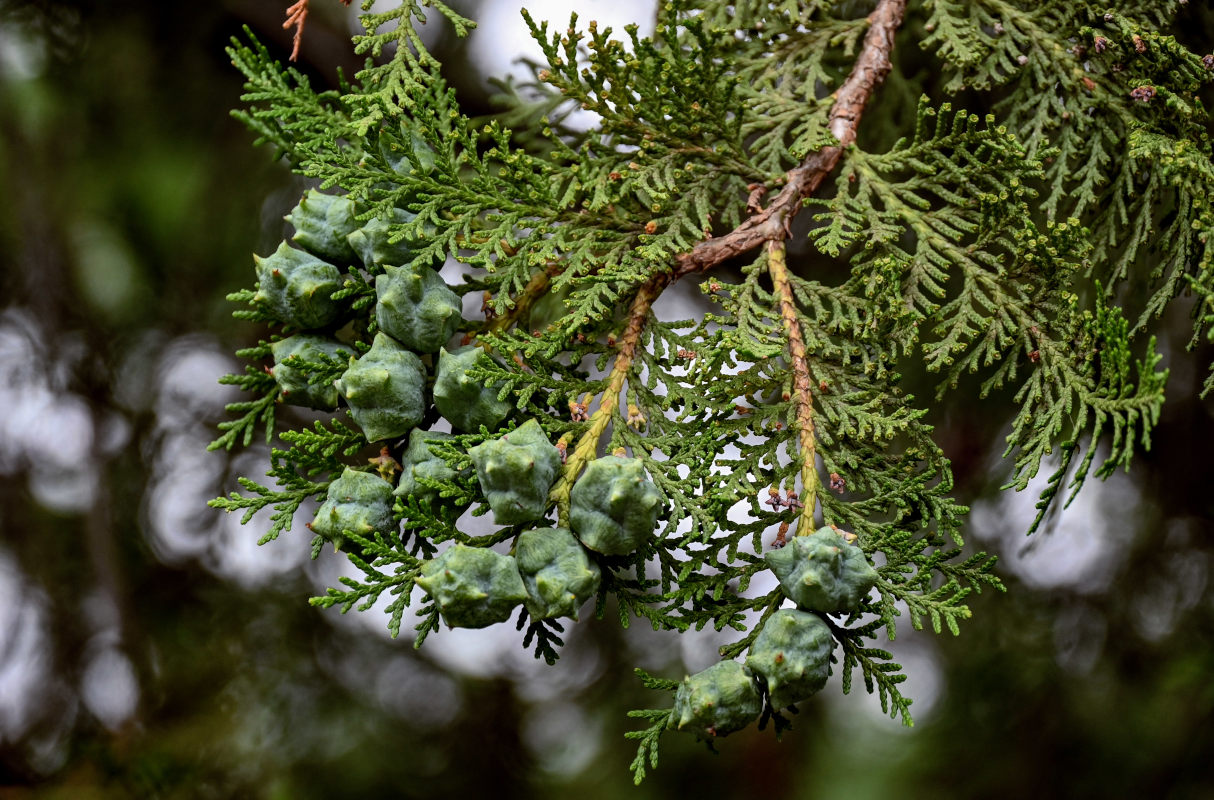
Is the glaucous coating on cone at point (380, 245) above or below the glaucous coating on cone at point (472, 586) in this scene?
above

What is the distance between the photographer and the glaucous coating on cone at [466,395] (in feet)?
2.47

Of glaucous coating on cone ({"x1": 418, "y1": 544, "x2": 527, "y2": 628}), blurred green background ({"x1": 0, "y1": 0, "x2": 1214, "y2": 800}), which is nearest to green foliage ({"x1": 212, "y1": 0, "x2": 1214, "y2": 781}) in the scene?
glaucous coating on cone ({"x1": 418, "y1": 544, "x2": 527, "y2": 628})

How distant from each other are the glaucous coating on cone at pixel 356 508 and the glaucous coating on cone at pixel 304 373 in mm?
95

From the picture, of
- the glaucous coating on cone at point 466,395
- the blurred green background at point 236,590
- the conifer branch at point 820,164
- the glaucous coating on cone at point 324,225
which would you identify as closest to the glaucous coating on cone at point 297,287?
Result: the glaucous coating on cone at point 324,225

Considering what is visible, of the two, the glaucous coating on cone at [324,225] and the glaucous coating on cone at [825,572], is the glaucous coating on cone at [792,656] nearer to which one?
the glaucous coating on cone at [825,572]

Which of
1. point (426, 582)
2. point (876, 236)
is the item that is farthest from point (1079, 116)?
point (426, 582)

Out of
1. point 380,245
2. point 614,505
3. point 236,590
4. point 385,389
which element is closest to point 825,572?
Result: point 614,505

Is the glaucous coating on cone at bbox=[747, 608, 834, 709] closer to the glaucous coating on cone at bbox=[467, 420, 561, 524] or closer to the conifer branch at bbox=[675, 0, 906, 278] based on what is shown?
the glaucous coating on cone at bbox=[467, 420, 561, 524]

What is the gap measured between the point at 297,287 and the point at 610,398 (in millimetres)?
322

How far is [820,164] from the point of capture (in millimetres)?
958

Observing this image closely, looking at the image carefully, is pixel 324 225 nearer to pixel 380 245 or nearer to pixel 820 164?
pixel 380 245

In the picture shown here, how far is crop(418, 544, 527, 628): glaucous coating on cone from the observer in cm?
66

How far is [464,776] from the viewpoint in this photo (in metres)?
1.73

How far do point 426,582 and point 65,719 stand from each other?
1.50 metres
